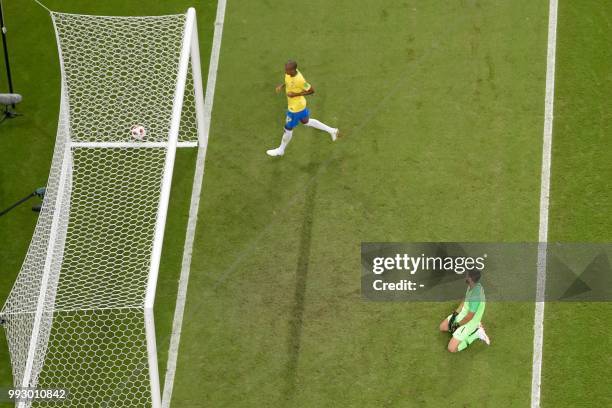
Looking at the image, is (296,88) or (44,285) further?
(296,88)

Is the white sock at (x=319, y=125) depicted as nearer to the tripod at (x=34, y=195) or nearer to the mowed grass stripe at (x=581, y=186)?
the mowed grass stripe at (x=581, y=186)

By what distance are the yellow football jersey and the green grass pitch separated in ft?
3.37

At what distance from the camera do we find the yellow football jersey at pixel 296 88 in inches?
851

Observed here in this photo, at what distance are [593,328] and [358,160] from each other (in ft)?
14.8

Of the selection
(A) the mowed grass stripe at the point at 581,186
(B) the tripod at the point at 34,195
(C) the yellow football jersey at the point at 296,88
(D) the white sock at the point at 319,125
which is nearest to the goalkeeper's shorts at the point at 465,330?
(A) the mowed grass stripe at the point at 581,186

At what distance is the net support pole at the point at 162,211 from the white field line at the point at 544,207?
A: 5.24 m

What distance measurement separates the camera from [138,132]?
22.6 metres

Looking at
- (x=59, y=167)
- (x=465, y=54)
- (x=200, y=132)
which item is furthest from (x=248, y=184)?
(x=465, y=54)

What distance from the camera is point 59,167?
21.8 m

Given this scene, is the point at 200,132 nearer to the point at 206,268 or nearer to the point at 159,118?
the point at 159,118

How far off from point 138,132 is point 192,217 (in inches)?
65.8

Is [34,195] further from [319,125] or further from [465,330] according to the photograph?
[465,330]
